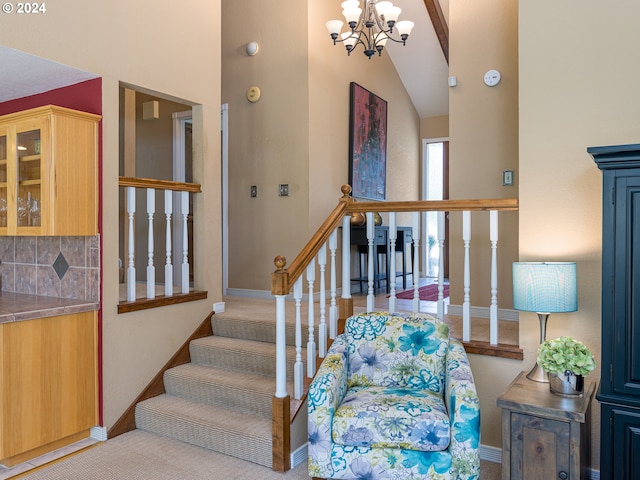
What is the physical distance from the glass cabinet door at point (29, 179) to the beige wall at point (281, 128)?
2351 mm

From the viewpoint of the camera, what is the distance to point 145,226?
5.60 metres

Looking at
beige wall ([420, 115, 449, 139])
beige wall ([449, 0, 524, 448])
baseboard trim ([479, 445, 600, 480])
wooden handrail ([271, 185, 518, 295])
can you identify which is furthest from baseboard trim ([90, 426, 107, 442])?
beige wall ([420, 115, 449, 139])

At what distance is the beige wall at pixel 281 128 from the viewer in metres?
4.98

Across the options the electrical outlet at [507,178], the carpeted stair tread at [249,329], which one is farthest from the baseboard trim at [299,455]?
the electrical outlet at [507,178]

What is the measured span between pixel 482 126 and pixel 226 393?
300 cm

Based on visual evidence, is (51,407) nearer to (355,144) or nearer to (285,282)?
(285,282)

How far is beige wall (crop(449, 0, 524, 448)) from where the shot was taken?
4203 mm

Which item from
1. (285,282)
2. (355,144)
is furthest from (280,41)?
(285,282)

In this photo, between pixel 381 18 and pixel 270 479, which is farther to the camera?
pixel 381 18

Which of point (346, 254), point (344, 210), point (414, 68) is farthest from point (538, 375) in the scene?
point (414, 68)

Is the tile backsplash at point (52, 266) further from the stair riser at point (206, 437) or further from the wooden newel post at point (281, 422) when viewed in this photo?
the wooden newel post at point (281, 422)

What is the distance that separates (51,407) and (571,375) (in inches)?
114

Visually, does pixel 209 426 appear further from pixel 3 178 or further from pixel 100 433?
pixel 3 178

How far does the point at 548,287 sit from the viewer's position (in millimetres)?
2408
